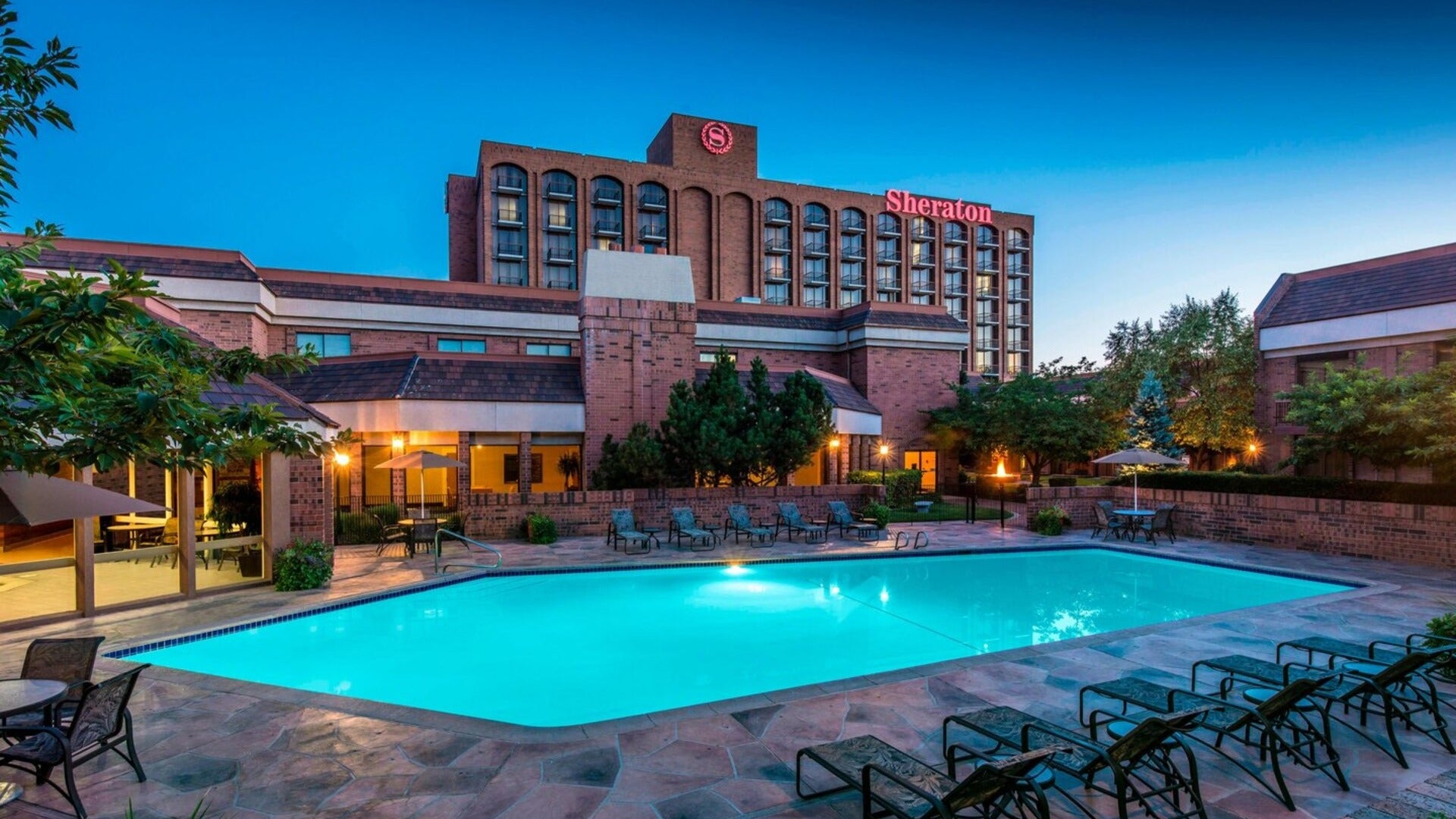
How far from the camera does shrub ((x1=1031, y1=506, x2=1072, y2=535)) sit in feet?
58.7

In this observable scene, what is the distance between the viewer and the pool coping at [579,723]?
19.6 feet

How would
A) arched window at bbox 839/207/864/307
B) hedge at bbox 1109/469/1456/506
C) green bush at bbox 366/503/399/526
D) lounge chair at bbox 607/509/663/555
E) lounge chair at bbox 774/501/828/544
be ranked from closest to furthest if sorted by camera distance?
hedge at bbox 1109/469/1456/506
lounge chair at bbox 607/509/663/555
green bush at bbox 366/503/399/526
lounge chair at bbox 774/501/828/544
arched window at bbox 839/207/864/307

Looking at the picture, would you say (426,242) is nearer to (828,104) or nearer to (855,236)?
(855,236)

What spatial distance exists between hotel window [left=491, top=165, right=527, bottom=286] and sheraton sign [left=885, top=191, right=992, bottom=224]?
2720 cm

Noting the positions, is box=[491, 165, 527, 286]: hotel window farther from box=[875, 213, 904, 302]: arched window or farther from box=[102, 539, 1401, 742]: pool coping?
box=[102, 539, 1401, 742]: pool coping

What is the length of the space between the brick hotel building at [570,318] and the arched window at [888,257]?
25 centimetres

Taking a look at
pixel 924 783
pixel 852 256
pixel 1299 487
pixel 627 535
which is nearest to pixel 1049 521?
pixel 1299 487

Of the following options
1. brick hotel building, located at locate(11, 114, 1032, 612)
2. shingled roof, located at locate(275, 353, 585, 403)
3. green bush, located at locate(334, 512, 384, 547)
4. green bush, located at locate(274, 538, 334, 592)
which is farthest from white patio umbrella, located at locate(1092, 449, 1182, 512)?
green bush, located at locate(334, 512, 384, 547)

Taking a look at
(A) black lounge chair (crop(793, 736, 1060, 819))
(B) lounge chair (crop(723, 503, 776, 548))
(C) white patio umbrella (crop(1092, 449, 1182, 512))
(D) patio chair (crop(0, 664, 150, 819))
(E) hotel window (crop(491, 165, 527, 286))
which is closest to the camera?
(A) black lounge chair (crop(793, 736, 1060, 819))

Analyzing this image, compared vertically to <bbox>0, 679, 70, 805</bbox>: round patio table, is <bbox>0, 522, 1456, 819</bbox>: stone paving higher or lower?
lower

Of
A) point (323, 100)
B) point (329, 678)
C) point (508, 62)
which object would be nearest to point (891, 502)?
point (329, 678)

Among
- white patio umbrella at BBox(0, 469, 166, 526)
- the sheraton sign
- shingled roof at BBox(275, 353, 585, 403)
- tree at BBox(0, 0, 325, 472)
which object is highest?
the sheraton sign

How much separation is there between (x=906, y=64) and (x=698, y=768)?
22239 millimetres

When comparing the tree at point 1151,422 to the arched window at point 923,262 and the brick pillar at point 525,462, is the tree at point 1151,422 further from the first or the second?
the arched window at point 923,262
